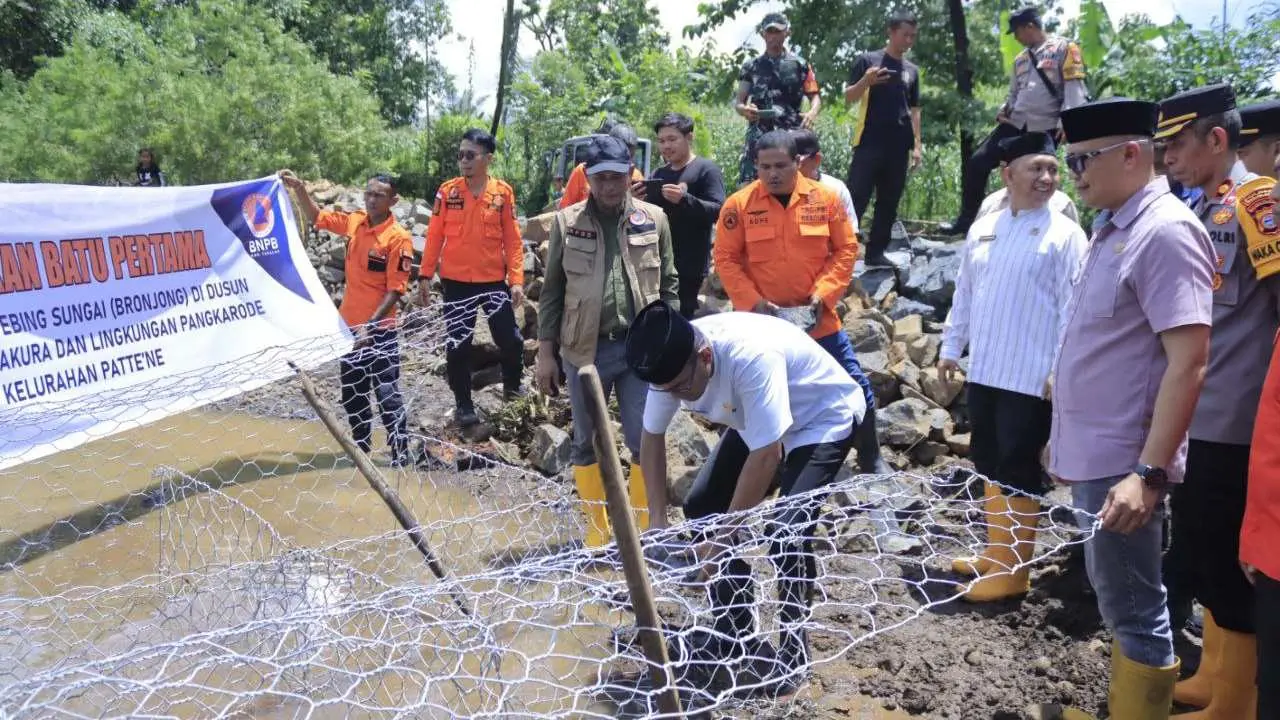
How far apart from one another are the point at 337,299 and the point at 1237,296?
902 cm

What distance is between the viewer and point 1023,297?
3.72 meters

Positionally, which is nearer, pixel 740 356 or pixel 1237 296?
pixel 1237 296

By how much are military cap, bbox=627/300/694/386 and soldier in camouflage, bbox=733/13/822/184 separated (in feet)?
13.4

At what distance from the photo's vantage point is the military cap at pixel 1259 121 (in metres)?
2.88

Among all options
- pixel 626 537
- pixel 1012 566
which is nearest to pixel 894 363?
pixel 1012 566

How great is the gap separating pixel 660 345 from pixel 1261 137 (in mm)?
2041

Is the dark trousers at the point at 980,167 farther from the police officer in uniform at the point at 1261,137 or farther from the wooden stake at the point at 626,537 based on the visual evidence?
the wooden stake at the point at 626,537

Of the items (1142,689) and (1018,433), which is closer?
(1142,689)

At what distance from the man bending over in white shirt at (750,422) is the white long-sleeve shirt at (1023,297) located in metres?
0.79

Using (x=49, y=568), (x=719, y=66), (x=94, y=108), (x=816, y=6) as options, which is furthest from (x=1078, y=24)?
(x=94, y=108)

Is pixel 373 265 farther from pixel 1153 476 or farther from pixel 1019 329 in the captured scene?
pixel 1153 476

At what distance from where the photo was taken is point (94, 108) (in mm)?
14094

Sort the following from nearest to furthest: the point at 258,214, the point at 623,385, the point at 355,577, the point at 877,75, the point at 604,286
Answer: the point at 355,577 < the point at 604,286 < the point at 623,385 < the point at 258,214 < the point at 877,75

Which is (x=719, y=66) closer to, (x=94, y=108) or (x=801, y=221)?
(x=801, y=221)
